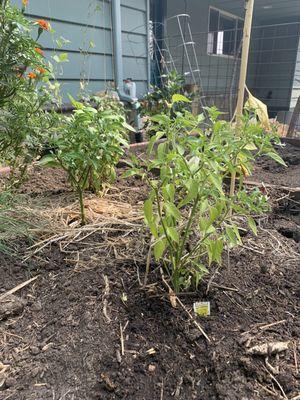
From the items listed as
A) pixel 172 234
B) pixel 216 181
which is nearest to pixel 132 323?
pixel 172 234

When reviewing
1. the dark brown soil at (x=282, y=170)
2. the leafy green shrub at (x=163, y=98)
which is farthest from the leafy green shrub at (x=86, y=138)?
the leafy green shrub at (x=163, y=98)

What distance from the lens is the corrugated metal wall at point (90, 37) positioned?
3.74 metres

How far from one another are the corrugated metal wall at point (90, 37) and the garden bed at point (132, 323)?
2614mm

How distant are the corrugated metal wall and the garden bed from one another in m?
2.61

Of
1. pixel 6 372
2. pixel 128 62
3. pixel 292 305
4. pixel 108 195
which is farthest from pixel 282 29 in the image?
pixel 6 372

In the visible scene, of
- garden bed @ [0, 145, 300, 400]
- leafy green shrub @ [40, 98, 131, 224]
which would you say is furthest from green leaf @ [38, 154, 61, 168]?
garden bed @ [0, 145, 300, 400]

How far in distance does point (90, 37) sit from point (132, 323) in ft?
13.2

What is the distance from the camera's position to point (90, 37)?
4.18 m

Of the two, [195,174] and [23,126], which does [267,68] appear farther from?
[195,174]

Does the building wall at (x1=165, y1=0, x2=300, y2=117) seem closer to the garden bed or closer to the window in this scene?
the window

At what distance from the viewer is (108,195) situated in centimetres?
220

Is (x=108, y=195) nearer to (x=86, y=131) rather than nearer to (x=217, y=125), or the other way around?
(x=86, y=131)

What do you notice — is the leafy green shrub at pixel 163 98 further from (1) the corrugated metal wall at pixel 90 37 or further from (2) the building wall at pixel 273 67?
(2) the building wall at pixel 273 67

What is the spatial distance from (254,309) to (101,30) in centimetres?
422
